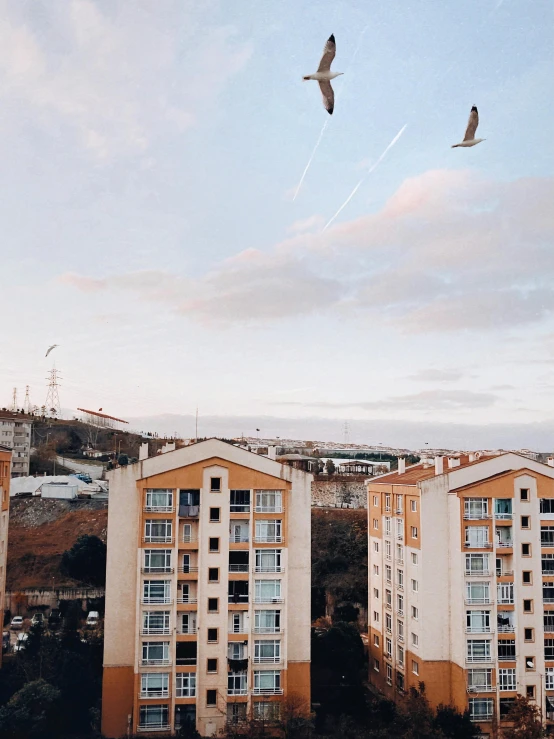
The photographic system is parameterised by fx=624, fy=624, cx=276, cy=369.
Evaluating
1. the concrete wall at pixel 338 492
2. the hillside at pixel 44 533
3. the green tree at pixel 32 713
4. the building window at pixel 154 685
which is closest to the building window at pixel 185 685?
the building window at pixel 154 685

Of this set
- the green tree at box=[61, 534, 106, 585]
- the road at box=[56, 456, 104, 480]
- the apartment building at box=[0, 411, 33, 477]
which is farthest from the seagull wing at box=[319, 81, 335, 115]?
the apartment building at box=[0, 411, 33, 477]

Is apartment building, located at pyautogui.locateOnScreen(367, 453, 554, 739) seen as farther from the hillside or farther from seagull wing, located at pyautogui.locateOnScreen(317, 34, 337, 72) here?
the hillside

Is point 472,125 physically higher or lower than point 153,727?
higher

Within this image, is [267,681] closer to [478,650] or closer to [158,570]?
[158,570]

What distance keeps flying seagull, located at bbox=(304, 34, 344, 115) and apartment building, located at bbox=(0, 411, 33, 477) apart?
60.4 metres

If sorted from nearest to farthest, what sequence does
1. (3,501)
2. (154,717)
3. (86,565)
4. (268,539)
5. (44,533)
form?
(154,717) → (268,539) → (3,501) → (86,565) → (44,533)

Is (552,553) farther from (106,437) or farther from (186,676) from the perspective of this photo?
(106,437)

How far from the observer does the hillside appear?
36.7m

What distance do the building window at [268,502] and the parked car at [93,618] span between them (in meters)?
14.8

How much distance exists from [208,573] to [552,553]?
1247 centimetres

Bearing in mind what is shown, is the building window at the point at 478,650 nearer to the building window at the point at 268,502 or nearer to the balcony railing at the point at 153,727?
the building window at the point at 268,502

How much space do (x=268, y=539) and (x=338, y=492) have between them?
1286 inches

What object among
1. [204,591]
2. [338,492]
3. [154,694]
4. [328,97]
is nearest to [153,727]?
[154,694]

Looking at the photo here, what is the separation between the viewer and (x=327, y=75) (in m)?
11.4
